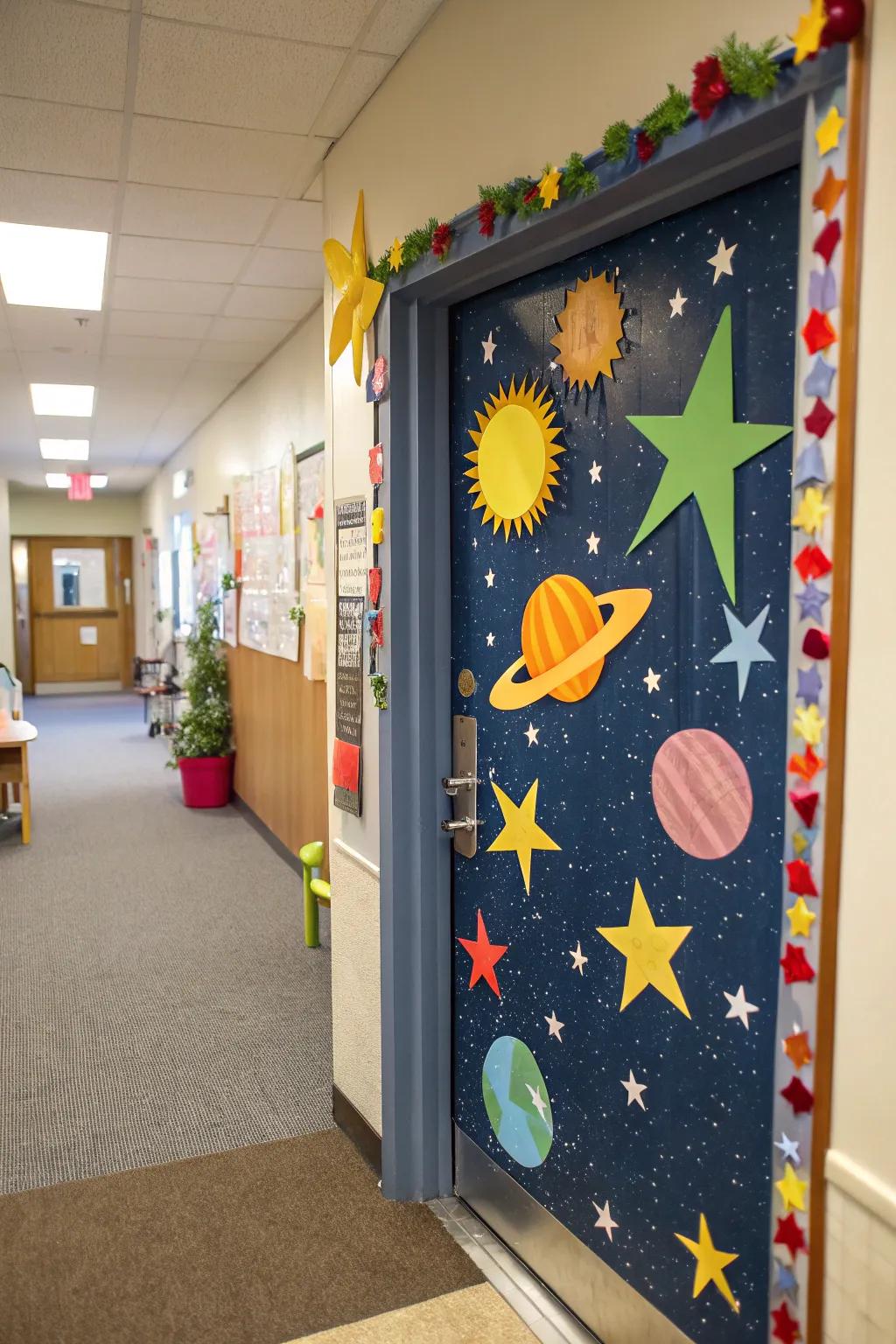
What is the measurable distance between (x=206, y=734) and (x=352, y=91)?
4.97 metres

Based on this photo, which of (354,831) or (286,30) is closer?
(286,30)

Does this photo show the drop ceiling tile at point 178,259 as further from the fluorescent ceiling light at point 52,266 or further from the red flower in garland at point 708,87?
the red flower in garland at point 708,87

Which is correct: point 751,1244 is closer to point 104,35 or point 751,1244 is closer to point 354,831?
point 354,831

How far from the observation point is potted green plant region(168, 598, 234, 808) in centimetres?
692

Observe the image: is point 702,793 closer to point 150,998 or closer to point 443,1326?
point 443,1326

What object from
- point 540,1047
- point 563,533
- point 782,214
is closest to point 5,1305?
point 540,1047

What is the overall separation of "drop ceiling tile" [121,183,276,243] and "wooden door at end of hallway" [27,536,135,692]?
11400 millimetres

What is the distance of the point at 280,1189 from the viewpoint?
2578mm

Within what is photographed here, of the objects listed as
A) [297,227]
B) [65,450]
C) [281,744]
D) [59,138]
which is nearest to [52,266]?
[297,227]

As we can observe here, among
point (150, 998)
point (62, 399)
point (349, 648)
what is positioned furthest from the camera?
point (62, 399)

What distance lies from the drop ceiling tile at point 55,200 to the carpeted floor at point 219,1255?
9.28 feet

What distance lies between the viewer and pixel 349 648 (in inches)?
108

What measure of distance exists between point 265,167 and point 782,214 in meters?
2.01

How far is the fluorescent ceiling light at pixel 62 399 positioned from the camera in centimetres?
632
